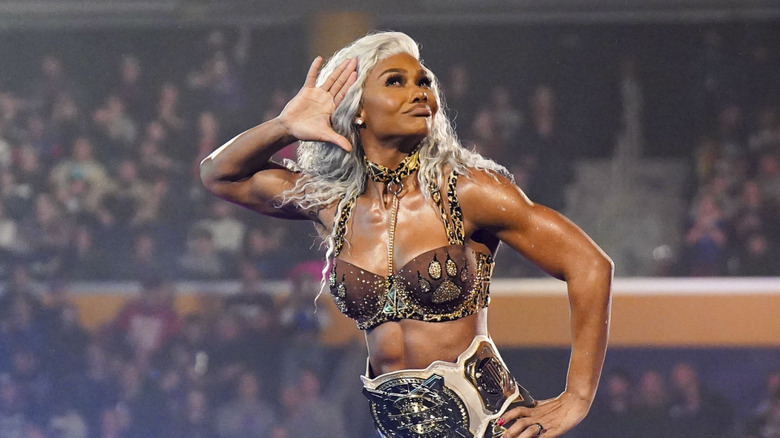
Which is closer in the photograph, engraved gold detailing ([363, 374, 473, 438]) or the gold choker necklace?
engraved gold detailing ([363, 374, 473, 438])

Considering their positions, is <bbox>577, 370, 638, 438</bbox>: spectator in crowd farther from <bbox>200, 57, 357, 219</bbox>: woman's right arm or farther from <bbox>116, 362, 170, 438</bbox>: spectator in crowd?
<bbox>200, 57, 357, 219</bbox>: woman's right arm

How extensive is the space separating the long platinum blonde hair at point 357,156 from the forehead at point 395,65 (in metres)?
0.01

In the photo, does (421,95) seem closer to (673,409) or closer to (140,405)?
(673,409)

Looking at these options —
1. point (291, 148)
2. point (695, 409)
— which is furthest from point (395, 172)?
point (695, 409)

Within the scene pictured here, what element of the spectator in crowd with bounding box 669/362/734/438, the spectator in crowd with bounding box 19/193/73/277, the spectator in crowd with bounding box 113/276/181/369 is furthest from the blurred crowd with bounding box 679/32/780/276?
the spectator in crowd with bounding box 19/193/73/277

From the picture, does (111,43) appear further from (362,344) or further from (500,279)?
(500,279)

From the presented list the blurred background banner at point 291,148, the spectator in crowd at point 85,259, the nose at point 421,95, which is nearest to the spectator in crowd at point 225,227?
the blurred background banner at point 291,148

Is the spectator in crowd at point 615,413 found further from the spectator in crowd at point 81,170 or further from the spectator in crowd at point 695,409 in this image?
the spectator in crowd at point 81,170

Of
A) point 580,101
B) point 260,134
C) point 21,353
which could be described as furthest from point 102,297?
point 260,134

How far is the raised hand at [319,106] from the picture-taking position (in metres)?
2.24

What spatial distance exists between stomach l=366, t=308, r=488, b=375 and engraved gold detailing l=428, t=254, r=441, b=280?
0.12 meters

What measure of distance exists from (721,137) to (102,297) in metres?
3.56

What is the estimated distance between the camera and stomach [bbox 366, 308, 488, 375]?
2201 millimetres

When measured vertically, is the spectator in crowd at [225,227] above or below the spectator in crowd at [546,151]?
below
